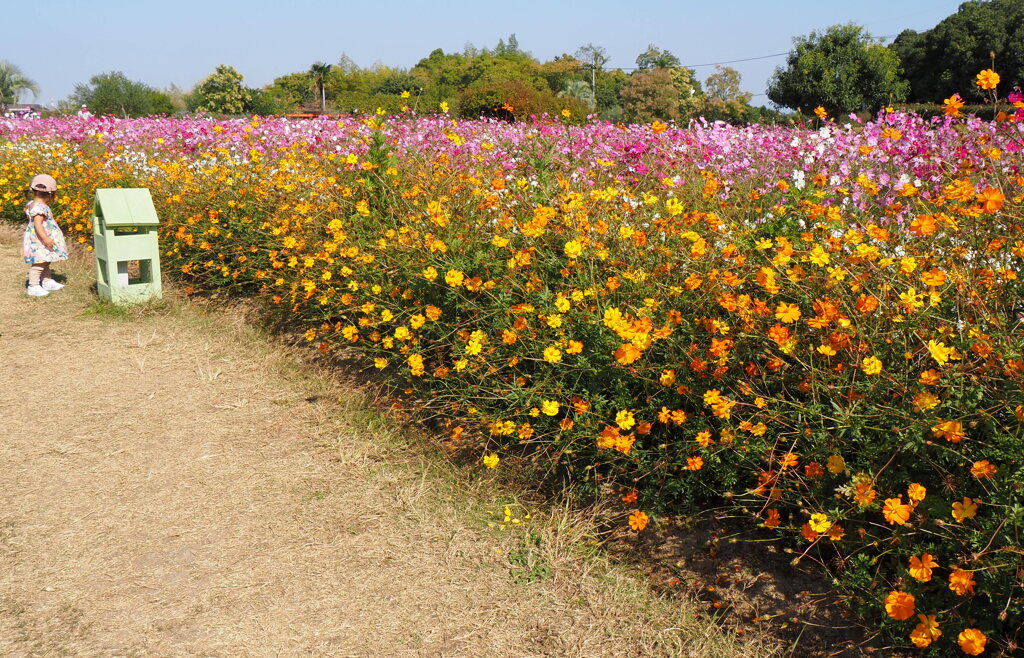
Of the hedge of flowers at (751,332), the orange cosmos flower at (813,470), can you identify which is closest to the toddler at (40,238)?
the hedge of flowers at (751,332)

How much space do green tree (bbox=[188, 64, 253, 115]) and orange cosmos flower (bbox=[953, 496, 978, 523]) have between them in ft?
195

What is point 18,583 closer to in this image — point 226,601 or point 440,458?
point 226,601

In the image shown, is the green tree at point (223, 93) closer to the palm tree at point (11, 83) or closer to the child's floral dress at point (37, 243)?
the palm tree at point (11, 83)

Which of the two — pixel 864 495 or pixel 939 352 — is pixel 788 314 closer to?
pixel 939 352

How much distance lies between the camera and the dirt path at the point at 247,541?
222cm

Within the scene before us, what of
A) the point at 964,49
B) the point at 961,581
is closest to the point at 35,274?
the point at 961,581

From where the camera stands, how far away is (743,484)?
245 cm

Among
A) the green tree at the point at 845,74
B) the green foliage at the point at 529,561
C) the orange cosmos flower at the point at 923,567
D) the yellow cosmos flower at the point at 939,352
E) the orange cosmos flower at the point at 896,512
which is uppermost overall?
the green tree at the point at 845,74

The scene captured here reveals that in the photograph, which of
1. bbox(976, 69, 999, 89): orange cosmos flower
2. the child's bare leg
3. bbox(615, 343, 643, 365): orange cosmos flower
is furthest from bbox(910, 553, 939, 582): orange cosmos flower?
the child's bare leg

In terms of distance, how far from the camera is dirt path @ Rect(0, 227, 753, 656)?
222 cm

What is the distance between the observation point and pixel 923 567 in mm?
1765

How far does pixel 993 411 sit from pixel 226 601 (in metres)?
2.21

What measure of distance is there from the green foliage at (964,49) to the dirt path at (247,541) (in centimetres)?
4134

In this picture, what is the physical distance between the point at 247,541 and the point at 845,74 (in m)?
40.9
